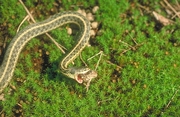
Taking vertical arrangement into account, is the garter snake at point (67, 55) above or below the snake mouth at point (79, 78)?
above

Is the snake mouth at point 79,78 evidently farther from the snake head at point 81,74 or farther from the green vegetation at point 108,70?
the green vegetation at point 108,70

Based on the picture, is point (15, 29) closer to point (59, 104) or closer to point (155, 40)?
point (59, 104)

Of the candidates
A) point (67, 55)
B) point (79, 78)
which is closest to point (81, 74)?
point (79, 78)

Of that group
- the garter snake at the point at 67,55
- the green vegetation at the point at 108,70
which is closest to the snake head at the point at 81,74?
the garter snake at the point at 67,55

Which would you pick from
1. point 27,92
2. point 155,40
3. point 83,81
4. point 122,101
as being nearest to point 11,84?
point 27,92

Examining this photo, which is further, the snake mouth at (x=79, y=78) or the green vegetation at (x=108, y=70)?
the green vegetation at (x=108, y=70)

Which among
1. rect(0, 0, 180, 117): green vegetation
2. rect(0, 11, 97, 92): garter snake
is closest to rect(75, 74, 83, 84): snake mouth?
rect(0, 11, 97, 92): garter snake

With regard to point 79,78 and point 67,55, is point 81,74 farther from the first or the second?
point 67,55
